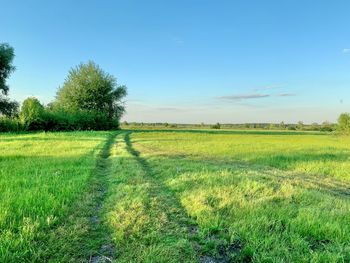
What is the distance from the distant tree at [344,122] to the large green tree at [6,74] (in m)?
51.5

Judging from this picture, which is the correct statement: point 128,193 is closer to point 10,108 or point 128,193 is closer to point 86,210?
point 86,210

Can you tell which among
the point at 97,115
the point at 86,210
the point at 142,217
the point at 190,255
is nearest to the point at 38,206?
the point at 86,210

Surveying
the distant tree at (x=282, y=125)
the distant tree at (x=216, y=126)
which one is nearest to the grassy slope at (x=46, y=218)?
the distant tree at (x=216, y=126)

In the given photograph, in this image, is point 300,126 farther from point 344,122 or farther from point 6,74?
point 6,74

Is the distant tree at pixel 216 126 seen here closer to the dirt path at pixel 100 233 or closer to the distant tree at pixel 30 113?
the distant tree at pixel 30 113

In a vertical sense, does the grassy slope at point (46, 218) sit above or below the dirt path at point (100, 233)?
above

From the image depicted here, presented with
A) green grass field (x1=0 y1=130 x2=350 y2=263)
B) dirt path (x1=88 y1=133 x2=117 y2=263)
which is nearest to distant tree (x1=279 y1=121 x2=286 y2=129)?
green grass field (x1=0 y1=130 x2=350 y2=263)

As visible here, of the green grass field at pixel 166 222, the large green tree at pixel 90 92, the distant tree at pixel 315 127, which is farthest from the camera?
the distant tree at pixel 315 127

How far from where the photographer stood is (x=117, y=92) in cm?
6178

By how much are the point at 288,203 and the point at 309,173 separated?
6254 mm

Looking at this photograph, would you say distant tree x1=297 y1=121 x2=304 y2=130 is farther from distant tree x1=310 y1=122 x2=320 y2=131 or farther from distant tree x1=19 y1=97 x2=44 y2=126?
distant tree x1=19 y1=97 x2=44 y2=126

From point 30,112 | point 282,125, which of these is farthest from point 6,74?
point 282,125

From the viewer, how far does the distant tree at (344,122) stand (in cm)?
4313

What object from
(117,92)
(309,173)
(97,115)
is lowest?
(309,173)
